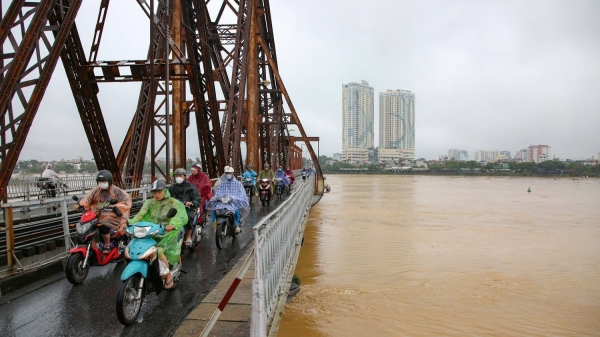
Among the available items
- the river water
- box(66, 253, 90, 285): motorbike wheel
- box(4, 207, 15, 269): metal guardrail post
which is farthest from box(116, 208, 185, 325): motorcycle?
the river water

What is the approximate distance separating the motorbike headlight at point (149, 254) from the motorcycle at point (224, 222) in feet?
9.99

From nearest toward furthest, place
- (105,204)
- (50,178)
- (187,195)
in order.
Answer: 1. (105,204)
2. (187,195)
3. (50,178)

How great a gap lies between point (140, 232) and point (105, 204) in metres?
1.42

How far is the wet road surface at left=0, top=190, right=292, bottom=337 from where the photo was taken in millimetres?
3883

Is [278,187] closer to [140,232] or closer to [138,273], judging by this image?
[140,232]

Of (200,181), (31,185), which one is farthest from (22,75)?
(31,185)

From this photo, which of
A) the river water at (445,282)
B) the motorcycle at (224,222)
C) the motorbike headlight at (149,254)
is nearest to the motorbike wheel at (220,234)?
the motorcycle at (224,222)

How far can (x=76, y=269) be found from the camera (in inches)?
201

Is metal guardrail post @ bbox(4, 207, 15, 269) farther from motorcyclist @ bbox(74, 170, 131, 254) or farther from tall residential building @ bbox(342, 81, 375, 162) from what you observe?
tall residential building @ bbox(342, 81, 375, 162)

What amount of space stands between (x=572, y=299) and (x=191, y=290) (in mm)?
8163

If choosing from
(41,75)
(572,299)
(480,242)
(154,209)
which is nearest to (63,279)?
(154,209)

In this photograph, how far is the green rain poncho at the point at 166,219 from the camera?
463 centimetres

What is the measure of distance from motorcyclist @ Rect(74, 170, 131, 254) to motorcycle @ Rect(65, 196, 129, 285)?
0.17ft

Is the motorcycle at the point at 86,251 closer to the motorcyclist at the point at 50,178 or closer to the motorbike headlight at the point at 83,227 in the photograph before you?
the motorbike headlight at the point at 83,227
